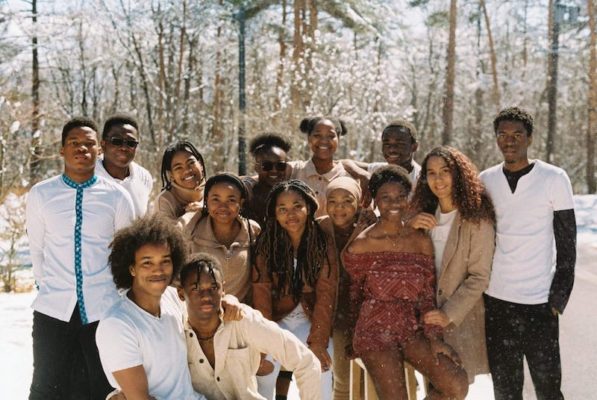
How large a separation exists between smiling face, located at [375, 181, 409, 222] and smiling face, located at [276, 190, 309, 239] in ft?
1.57

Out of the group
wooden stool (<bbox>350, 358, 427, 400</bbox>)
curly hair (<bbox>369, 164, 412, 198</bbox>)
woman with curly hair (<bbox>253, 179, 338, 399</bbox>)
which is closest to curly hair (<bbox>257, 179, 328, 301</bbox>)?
woman with curly hair (<bbox>253, 179, 338, 399</bbox>)

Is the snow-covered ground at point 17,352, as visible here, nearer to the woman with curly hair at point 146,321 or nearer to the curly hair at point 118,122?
the woman with curly hair at point 146,321

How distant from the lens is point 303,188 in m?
4.02

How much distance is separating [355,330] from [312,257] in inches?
Result: 21.1

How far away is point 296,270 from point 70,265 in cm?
132

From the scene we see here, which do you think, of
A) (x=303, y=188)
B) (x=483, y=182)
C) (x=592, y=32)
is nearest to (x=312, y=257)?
(x=303, y=188)

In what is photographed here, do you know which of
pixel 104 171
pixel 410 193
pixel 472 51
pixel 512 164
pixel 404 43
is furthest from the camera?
pixel 472 51

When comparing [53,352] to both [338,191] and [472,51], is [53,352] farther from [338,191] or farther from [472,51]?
[472,51]

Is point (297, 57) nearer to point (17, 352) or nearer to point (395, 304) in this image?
point (17, 352)

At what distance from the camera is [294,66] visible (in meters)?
18.1

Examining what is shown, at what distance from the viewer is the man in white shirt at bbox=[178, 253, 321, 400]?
3.10 m

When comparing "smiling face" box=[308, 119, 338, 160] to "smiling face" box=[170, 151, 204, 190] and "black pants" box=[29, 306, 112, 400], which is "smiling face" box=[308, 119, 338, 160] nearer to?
"smiling face" box=[170, 151, 204, 190]

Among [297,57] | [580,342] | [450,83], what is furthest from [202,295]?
[450,83]

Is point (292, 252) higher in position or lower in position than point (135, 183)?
lower
